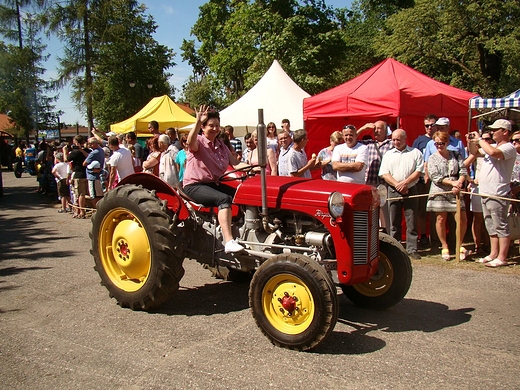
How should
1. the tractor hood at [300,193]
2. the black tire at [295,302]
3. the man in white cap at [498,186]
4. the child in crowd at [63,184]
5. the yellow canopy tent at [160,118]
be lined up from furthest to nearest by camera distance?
the yellow canopy tent at [160,118], the child in crowd at [63,184], the man in white cap at [498,186], the tractor hood at [300,193], the black tire at [295,302]

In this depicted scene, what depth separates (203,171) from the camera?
477 cm

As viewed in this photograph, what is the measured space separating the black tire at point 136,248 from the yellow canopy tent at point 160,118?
505 inches

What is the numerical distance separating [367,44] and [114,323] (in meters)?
32.3

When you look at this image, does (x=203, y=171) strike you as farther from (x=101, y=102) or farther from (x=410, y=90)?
(x=101, y=102)

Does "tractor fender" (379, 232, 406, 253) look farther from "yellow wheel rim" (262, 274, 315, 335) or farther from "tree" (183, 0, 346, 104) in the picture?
"tree" (183, 0, 346, 104)

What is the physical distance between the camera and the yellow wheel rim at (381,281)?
15.3 feet

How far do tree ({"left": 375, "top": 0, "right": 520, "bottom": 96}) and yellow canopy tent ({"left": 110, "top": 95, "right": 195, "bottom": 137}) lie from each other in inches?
529

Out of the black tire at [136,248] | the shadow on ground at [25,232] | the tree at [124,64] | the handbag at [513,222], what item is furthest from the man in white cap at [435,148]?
the tree at [124,64]

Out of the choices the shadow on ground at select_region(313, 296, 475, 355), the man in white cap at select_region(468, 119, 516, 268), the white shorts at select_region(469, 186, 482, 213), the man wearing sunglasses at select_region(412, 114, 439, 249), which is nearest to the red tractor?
the shadow on ground at select_region(313, 296, 475, 355)

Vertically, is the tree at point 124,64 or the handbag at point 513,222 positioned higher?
the tree at point 124,64

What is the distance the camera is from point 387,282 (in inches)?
184

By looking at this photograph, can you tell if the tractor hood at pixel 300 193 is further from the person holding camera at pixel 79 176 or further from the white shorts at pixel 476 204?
the person holding camera at pixel 79 176

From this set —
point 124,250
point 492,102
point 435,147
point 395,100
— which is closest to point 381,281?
point 124,250

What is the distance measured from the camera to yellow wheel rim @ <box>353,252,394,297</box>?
15.3ft
